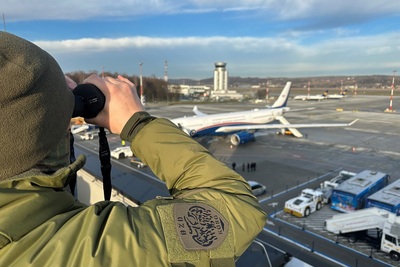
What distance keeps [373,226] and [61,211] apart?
16.5 metres

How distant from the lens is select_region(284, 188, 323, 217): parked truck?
16938mm

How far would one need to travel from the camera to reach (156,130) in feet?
6.43

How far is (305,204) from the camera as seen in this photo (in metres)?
17.2

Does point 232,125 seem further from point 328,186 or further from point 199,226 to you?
point 199,226

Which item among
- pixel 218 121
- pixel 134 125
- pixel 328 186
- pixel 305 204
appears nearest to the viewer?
pixel 134 125

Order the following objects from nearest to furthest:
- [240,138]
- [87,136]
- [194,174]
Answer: [194,174] < [240,138] < [87,136]

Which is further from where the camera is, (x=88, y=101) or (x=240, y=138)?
(x=240, y=138)

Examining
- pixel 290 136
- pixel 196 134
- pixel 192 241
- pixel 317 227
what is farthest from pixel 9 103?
pixel 290 136

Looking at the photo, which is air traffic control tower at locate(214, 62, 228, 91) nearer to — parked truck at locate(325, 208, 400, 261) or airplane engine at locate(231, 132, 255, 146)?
airplane engine at locate(231, 132, 255, 146)

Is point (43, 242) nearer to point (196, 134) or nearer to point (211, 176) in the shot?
point (211, 176)

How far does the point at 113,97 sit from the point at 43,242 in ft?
3.25

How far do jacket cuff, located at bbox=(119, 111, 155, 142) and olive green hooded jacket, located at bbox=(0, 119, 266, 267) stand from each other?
378mm

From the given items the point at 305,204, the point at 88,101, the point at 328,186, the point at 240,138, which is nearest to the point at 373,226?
the point at 305,204

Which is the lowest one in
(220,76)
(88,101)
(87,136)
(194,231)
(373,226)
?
(373,226)
